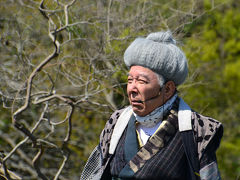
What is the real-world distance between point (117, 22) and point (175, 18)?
720mm

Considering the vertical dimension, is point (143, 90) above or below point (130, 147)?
above

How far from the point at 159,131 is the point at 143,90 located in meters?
0.25

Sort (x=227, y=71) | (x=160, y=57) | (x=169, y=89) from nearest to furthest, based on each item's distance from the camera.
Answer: (x=160, y=57), (x=169, y=89), (x=227, y=71)

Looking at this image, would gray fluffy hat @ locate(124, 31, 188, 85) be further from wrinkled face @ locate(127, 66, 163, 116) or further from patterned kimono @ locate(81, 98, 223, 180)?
patterned kimono @ locate(81, 98, 223, 180)

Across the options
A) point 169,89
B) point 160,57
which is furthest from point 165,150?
point 160,57

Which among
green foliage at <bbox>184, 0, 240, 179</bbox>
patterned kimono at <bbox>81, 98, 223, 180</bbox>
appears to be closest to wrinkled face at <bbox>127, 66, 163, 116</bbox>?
patterned kimono at <bbox>81, 98, 223, 180</bbox>

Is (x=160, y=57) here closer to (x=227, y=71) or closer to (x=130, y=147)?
(x=130, y=147)

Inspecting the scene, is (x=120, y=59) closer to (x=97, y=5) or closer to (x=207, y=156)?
(x=97, y=5)

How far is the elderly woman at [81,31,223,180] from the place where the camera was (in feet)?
6.67

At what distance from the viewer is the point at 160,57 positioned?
208 cm

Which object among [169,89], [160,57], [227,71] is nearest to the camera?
[160,57]

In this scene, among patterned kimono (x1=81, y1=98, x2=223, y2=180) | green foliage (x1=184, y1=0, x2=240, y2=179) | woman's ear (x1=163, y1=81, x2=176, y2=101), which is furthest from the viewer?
green foliage (x1=184, y1=0, x2=240, y2=179)

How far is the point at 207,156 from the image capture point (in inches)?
78.7

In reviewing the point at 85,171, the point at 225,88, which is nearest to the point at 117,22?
the point at 85,171
